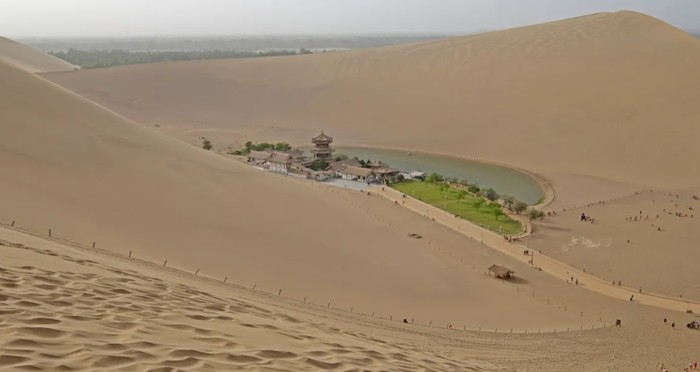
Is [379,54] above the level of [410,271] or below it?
above

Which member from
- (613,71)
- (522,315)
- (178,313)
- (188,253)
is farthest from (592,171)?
(178,313)

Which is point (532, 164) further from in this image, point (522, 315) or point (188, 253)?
point (188, 253)

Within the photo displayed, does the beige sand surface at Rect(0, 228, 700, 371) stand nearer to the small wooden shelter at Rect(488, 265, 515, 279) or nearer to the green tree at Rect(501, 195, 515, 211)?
the small wooden shelter at Rect(488, 265, 515, 279)

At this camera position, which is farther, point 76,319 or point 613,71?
point 613,71

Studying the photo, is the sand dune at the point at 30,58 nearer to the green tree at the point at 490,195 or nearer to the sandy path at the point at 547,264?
the green tree at the point at 490,195

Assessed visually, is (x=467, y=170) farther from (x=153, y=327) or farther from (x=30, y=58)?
(x=30, y=58)

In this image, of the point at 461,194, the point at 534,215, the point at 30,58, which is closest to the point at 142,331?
the point at 534,215

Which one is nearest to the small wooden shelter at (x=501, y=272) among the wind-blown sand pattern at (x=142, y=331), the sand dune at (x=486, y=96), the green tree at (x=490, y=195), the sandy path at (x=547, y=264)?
the sandy path at (x=547, y=264)
